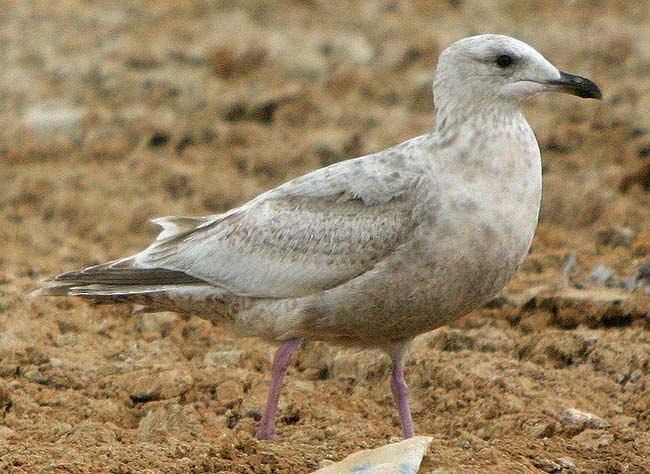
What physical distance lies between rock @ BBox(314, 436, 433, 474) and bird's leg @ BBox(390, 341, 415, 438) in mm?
993

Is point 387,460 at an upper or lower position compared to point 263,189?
lower

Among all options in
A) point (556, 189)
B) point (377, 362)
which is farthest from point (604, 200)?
point (377, 362)

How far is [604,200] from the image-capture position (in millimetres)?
11023

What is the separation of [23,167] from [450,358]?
19.9 ft

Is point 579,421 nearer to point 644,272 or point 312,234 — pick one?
point 312,234

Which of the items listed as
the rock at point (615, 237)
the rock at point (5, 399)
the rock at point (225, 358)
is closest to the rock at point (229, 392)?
the rock at point (225, 358)

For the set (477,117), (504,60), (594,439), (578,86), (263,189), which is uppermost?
(504,60)

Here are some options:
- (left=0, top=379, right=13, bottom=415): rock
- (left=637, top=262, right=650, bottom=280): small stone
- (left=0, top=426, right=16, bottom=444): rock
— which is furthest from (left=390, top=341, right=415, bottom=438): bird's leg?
(left=637, top=262, right=650, bottom=280): small stone

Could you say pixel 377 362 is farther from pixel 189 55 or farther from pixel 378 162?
pixel 189 55

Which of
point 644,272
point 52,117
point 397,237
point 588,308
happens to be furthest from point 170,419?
point 52,117

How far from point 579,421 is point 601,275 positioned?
2.34m

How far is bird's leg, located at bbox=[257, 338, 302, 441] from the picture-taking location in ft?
23.2

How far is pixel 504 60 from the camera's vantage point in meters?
7.06

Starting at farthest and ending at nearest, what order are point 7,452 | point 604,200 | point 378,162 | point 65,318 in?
point 604,200 → point 65,318 → point 378,162 → point 7,452
